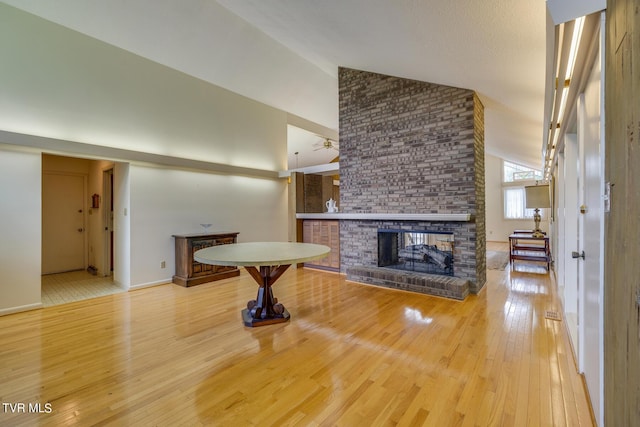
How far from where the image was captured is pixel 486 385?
186 centimetres

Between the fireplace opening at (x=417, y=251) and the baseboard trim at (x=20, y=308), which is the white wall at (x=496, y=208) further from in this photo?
the baseboard trim at (x=20, y=308)

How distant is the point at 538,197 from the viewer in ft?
18.8

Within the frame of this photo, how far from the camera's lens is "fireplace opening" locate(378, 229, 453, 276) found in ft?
14.0

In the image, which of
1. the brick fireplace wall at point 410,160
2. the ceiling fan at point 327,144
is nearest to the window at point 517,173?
the ceiling fan at point 327,144

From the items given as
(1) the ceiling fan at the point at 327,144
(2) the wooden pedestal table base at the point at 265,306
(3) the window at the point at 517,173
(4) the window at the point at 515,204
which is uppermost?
(1) the ceiling fan at the point at 327,144

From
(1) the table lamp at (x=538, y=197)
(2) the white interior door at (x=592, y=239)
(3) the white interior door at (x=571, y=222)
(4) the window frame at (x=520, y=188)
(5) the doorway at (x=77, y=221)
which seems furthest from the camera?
(4) the window frame at (x=520, y=188)

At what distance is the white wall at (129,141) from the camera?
3373 millimetres

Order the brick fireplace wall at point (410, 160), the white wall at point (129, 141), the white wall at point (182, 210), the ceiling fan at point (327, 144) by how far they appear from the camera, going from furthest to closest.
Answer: the ceiling fan at point (327, 144) < the white wall at point (182, 210) < the brick fireplace wall at point (410, 160) < the white wall at point (129, 141)

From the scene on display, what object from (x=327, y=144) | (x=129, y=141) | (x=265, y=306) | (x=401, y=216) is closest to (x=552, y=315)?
(x=401, y=216)

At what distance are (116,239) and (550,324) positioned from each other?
20.1 feet

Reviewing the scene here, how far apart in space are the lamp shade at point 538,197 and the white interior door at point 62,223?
9.40 m

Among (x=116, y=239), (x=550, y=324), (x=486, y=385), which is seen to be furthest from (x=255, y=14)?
(x=550, y=324)

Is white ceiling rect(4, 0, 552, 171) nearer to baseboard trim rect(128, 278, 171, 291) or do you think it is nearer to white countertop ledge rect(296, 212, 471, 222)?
white countertop ledge rect(296, 212, 471, 222)

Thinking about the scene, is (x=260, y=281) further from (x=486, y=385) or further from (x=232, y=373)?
(x=486, y=385)
